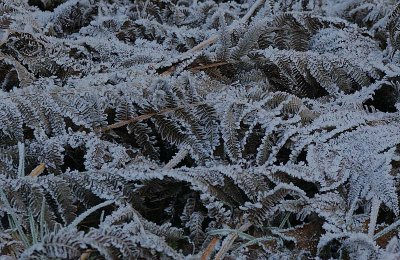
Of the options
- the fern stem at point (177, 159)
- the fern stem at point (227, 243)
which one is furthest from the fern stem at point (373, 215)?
the fern stem at point (177, 159)

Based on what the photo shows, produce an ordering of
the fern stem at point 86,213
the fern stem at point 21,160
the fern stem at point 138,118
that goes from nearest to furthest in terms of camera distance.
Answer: the fern stem at point 86,213, the fern stem at point 21,160, the fern stem at point 138,118

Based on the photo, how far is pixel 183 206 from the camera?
3.43ft

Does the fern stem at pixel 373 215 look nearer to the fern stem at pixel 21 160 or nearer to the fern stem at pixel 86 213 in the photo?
the fern stem at pixel 86 213

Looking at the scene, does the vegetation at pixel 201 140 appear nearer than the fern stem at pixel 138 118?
Yes

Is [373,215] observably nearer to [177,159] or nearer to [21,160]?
[177,159]

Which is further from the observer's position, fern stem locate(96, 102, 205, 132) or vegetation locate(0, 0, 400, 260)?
fern stem locate(96, 102, 205, 132)

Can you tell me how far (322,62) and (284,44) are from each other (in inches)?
6.0

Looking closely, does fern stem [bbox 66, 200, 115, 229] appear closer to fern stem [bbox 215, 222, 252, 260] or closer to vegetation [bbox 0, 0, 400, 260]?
vegetation [bbox 0, 0, 400, 260]

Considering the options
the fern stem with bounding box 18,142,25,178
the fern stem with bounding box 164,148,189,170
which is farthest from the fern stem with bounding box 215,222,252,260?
the fern stem with bounding box 18,142,25,178

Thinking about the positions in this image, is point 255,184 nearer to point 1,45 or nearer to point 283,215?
point 283,215

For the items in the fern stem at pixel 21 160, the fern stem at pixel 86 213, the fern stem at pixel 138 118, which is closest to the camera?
the fern stem at pixel 86 213

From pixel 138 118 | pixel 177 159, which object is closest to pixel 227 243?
pixel 177 159

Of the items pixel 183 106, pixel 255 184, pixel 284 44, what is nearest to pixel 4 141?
pixel 183 106

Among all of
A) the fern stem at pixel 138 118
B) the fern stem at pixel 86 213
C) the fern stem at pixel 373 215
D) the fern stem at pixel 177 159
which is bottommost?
the fern stem at pixel 373 215
